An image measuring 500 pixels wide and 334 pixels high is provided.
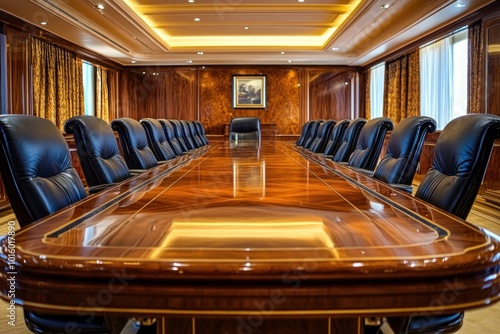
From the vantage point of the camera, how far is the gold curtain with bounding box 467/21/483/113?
5794 mm

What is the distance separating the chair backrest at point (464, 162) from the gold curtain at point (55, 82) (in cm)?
636

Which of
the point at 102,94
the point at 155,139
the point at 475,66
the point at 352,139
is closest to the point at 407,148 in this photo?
the point at 352,139

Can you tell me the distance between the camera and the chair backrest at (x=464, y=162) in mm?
1455

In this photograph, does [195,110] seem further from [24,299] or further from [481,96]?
[24,299]

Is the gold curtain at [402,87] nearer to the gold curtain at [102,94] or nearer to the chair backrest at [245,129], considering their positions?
the chair backrest at [245,129]

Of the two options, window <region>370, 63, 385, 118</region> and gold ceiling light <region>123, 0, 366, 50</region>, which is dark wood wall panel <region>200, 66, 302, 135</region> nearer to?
gold ceiling light <region>123, 0, 366, 50</region>

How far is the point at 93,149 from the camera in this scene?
88.4 inches

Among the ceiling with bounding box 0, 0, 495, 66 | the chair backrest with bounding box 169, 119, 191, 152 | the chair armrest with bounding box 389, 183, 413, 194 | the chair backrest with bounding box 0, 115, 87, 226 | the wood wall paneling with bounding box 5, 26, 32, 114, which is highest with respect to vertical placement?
the ceiling with bounding box 0, 0, 495, 66

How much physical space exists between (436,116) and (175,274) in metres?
7.38

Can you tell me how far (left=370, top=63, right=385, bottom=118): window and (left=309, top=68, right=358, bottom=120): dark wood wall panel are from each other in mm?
711

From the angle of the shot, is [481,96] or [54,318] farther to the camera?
[481,96]

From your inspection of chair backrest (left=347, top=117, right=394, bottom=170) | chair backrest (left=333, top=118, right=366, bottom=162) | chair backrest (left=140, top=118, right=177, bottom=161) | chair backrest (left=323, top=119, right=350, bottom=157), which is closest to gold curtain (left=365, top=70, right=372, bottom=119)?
chair backrest (left=323, top=119, right=350, bottom=157)

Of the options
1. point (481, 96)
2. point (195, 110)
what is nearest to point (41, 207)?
point (481, 96)

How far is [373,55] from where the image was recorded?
30.9ft
